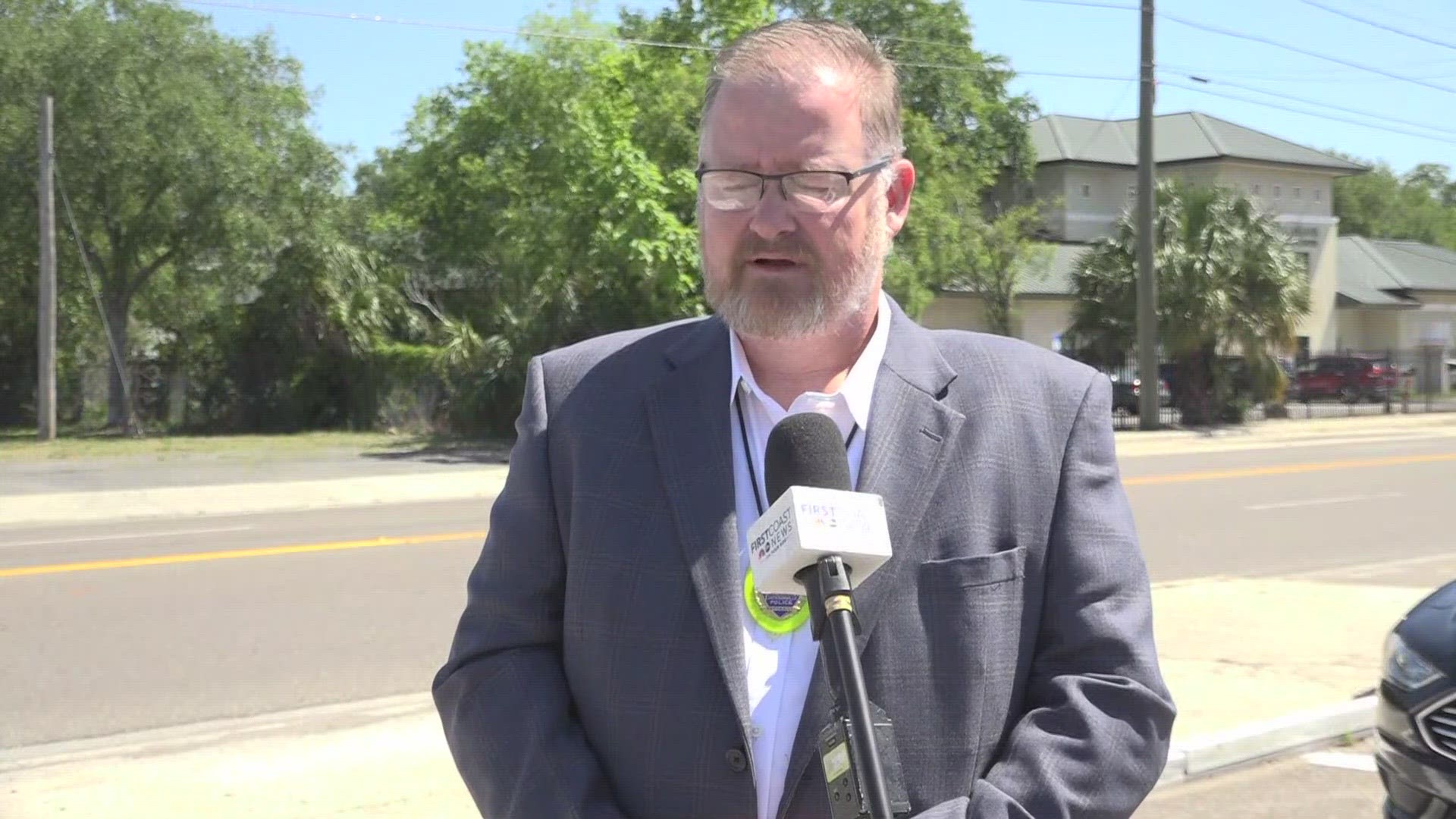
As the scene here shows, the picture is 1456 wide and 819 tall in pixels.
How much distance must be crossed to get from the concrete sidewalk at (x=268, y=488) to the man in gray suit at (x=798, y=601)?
49.7ft

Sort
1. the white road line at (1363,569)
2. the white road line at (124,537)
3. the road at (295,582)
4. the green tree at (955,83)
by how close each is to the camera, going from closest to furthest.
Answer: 1. the road at (295,582)
2. the white road line at (1363,569)
3. the white road line at (124,537)
4. the green tree at (955,83)

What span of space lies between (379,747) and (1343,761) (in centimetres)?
430

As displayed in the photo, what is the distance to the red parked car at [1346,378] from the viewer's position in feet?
139

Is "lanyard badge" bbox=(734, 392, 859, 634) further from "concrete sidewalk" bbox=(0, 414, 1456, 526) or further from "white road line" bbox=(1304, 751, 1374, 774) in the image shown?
"concrete sidewalk" bbox=(0, 414, 1456, 526)

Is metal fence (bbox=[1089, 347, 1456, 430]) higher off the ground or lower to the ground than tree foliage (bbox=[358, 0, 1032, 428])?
lower

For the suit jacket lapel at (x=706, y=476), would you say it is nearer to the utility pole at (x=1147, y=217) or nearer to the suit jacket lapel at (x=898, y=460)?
the suit jacket lapel at (x=898, y=460)

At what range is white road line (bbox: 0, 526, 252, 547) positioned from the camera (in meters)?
13.5

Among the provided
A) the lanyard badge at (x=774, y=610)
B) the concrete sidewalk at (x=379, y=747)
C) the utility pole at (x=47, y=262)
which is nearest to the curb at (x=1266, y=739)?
the concrete sidewalk at (x=379, y=747)

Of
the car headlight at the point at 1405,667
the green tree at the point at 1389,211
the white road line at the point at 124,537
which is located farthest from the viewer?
the green tree at the point at 1389,211

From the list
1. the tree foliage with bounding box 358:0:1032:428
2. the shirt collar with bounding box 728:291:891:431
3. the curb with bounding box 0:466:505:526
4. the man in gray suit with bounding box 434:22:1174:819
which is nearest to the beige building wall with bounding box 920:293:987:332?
the tree foliage with bounding box 358:0:1032:428

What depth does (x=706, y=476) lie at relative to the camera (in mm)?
2074

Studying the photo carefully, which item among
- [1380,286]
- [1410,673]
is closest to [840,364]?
[1410,673]

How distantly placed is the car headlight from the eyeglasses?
11.9 ft

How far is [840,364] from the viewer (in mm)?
2209
